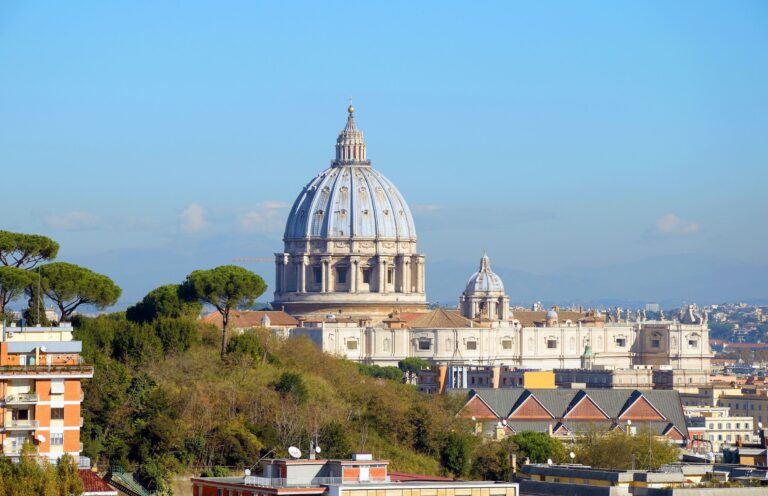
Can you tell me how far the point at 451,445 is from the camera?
7275 centimetres

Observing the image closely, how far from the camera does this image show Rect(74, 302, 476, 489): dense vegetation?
6550 cm

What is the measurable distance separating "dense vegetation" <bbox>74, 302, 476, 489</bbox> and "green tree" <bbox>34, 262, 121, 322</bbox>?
845 millimetres

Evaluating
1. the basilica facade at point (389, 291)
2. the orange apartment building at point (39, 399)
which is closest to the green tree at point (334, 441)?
the orange apartment building at point (39, 399)

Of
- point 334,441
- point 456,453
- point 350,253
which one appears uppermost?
point 350,253

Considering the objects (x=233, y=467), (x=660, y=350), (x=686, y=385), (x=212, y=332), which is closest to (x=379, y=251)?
(x=660, y=350)

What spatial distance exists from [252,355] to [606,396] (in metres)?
29.6

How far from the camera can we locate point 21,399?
174 feet

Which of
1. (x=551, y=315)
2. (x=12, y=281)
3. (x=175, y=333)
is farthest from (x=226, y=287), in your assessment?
(x=551, y=315)

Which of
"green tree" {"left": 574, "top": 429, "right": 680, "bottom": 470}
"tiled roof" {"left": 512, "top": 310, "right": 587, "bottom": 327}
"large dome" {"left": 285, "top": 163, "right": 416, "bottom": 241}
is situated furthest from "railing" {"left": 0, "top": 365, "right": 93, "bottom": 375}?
"tiled roof" {"left": 512, "top": 310, "right": 587, "bottom": 327}

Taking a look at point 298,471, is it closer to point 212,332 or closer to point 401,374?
point 212,332

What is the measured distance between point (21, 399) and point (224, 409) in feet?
53.3

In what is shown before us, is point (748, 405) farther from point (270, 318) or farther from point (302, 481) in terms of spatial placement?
point (302, 481)

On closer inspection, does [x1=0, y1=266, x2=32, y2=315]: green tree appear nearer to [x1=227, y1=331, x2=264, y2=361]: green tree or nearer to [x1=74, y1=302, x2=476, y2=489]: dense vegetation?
[x1=74, y1=302, x2=476, y2=489]: dense vegetation

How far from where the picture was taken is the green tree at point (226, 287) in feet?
274
